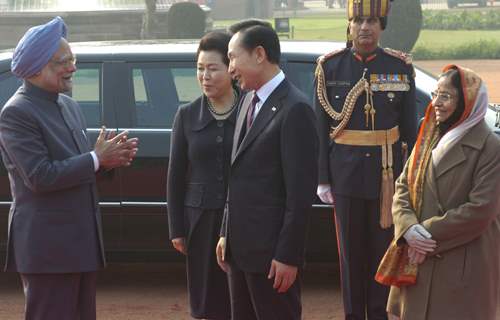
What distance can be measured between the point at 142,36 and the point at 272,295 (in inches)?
1095

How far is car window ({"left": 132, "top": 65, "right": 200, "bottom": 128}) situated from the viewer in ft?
23.5

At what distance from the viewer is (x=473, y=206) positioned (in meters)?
4.55

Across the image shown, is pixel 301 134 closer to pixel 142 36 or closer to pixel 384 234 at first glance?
pixel 384 234

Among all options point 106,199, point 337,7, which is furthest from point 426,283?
point 337,7

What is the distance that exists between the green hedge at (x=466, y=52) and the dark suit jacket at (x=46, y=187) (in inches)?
1077

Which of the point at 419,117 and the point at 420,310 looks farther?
the point at 419,117

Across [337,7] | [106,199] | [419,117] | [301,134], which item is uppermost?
[301,134]

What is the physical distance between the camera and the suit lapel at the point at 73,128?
471 centimetres

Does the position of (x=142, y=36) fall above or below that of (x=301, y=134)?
below

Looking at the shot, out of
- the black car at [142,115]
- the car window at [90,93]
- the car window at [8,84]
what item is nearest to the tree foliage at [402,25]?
the black car at [142,115]

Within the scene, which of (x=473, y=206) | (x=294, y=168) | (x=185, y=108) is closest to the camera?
(x=294, y=168)

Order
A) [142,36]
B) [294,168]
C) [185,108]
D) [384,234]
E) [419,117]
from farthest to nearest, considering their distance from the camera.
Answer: [142,36] < [419,117] < [384,234] < [185,108] < [294,168]

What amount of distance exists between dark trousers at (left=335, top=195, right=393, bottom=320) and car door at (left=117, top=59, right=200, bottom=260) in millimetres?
1537

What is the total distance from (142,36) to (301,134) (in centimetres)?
2785
